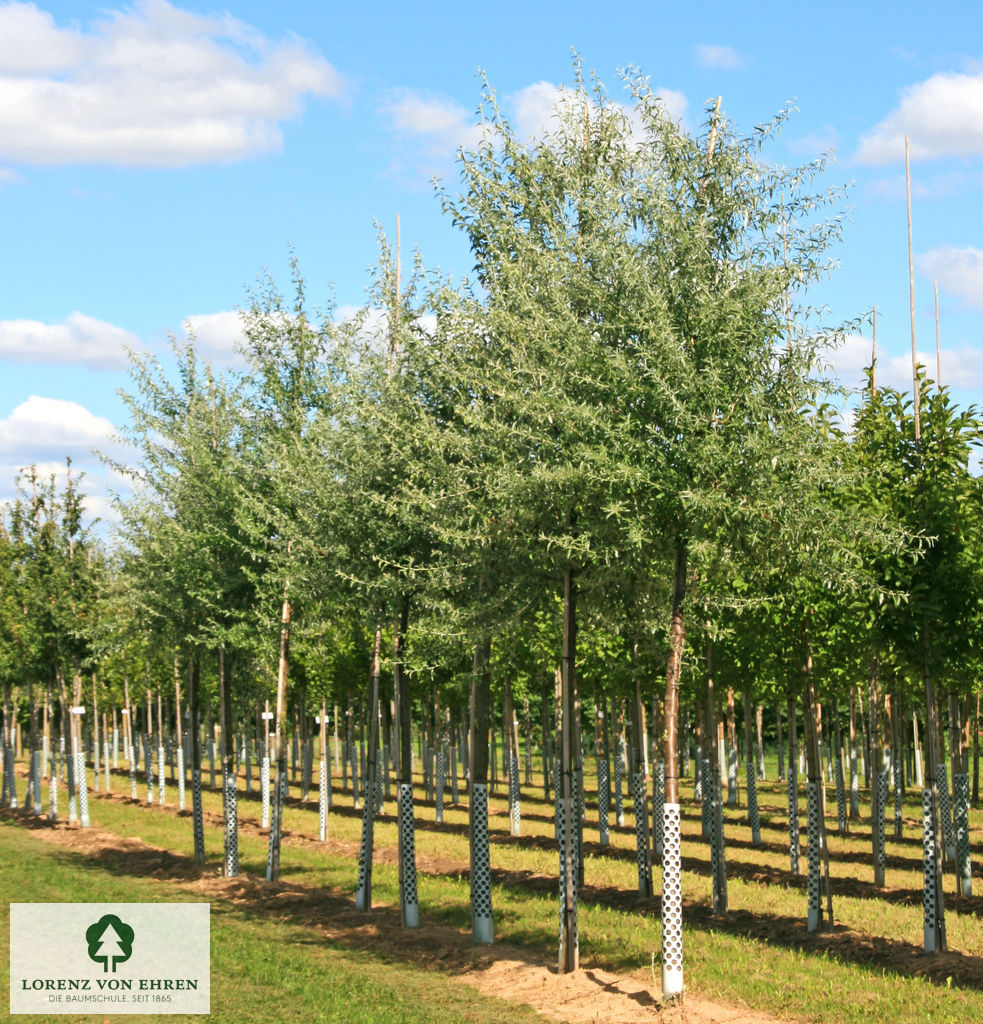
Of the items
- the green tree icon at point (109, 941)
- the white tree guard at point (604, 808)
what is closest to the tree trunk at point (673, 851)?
the green tree icon at point (109, 941)

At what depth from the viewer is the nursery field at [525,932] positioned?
40.6ft

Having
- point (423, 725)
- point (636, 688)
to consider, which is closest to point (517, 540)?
point (636, 688)

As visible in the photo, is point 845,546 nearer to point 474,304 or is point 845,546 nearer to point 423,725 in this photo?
point 474,304

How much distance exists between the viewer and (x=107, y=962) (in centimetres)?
1339

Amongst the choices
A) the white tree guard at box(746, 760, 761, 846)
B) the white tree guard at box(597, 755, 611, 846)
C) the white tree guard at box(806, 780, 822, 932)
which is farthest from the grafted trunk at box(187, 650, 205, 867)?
the white tree guard at box(746, 760, 761, 846)

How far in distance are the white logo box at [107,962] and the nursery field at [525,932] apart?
0.43m

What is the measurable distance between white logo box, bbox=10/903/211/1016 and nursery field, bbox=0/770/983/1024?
1.40ft

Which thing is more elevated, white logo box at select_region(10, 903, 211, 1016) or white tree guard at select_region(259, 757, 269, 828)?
white logo box at select_region(10, 903, 211, 1016)

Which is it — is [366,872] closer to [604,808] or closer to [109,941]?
[109,941]

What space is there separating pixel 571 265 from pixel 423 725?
4958cm

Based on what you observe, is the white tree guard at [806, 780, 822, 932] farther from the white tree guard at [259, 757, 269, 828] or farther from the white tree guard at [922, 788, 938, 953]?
the white tree guard at [259, 757, 269, 828]

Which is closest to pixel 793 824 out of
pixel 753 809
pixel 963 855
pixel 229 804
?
pixel 963 855

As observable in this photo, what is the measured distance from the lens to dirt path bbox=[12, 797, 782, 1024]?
39.1 ft

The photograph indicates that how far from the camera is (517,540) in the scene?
1477cm
